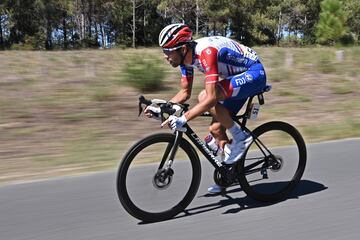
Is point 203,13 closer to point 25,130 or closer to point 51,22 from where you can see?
point 51,22

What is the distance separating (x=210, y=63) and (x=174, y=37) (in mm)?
366

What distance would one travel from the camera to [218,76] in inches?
174

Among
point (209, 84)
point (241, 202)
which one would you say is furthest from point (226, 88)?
point (241, 202)

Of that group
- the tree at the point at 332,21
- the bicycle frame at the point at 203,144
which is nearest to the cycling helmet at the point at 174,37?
the bicycle frame at the point at 203,144

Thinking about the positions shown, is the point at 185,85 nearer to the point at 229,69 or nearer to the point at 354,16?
the point at 229,69

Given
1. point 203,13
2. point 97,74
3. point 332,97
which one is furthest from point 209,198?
point 203,13

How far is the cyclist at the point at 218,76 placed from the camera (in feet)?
14.3

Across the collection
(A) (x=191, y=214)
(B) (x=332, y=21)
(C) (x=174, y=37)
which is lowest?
(A) (x=191, y=214)

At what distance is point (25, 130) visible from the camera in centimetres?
824

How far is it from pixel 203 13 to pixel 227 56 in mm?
56120

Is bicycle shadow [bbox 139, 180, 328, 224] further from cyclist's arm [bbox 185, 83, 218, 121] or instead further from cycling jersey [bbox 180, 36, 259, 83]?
cycling jersey [bbox 180, 36, 259, 83]

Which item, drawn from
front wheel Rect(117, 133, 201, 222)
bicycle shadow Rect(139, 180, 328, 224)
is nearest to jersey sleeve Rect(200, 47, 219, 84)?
front wheel Rect(117, 133, 201, 222)

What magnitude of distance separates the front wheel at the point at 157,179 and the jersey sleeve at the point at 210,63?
58 centimetres

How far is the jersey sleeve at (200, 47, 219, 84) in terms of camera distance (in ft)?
14.2
